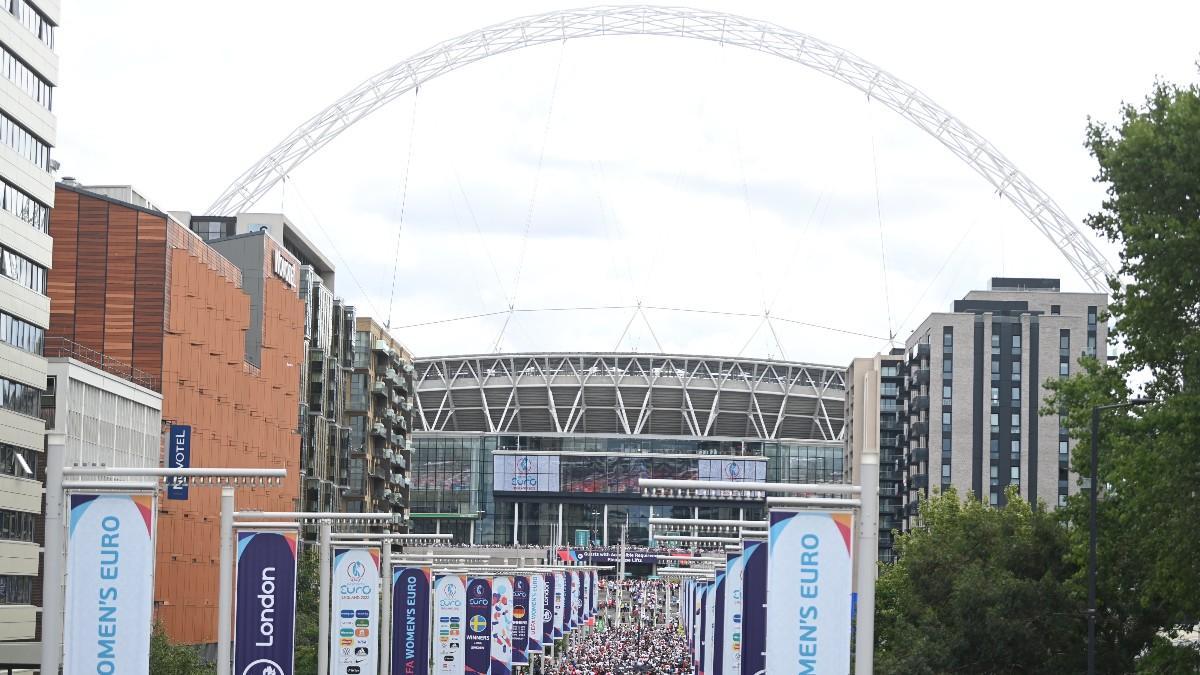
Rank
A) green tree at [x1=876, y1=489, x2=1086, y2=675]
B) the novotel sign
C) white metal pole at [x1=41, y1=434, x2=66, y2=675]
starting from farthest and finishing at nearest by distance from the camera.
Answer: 1. the novotel sign
2. green tree at [x1=876, y1=489, x2=1086, y2=675]
3. white metal pole at [x1=41, y1=434, x2=66, y2=675]

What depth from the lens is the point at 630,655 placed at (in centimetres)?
13475

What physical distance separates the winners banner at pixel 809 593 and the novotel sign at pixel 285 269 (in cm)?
10291

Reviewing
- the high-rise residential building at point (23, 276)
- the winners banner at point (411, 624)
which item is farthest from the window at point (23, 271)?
the winners banner at point (411, 624)

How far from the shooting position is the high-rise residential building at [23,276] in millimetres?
73688

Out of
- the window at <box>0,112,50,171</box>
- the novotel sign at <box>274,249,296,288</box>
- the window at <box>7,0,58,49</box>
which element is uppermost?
the window at <box>7,0,58,49</box>

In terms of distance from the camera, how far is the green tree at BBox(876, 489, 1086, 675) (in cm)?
6134

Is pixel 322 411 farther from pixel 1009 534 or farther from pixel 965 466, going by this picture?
pixel 1009 534

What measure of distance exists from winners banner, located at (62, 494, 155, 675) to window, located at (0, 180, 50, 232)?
151ft

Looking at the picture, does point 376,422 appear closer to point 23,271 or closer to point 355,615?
point 23,271

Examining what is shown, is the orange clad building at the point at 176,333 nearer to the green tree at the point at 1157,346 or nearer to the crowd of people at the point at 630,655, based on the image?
the crowd of people at the point at 630,655

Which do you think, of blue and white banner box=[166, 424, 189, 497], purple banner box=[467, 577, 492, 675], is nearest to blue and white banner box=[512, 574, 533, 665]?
blue and white banner box=[166, 424, 189, 497]

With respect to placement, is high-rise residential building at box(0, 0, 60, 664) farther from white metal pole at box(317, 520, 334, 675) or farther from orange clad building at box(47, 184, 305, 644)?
white metal pole at box(317, 520, 334, 675)

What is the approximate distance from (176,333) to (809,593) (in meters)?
74.6

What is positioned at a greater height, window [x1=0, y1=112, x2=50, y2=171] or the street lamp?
window [x1=0, y1=112, x2=50, y2=171]
